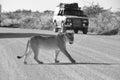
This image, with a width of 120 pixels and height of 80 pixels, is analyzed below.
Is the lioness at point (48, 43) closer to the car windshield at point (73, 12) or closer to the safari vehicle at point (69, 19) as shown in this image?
the safari vehicle at point (69, 19)

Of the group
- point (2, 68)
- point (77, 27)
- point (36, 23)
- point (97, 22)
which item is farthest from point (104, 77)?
point (36, 23)

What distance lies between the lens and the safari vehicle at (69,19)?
Result: 34.3 meters

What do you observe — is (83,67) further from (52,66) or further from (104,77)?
(104,77)

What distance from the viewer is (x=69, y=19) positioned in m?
34.2

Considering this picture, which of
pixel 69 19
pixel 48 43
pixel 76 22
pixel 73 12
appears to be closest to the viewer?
pixel 48 43

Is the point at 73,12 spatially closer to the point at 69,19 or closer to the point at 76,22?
the point at 76,22

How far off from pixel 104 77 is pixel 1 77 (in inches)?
85.1

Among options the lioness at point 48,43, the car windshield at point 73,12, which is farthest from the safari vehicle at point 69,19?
the lioness at point 48,43

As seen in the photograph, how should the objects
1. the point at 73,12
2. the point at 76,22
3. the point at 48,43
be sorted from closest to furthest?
the point at 48,43 → the point at 76,22 → the point at 73,12

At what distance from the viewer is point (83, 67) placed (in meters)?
10.6

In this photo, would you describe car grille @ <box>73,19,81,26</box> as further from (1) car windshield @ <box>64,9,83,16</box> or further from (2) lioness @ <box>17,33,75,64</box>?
(2) lioness @ <box>17,33,75,64</box>

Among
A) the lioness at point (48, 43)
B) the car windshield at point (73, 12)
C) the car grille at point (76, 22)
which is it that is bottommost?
the car grille at point (76, 22)

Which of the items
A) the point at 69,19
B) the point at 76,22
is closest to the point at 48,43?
the point at 69,19

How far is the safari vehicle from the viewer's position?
34287 mm
